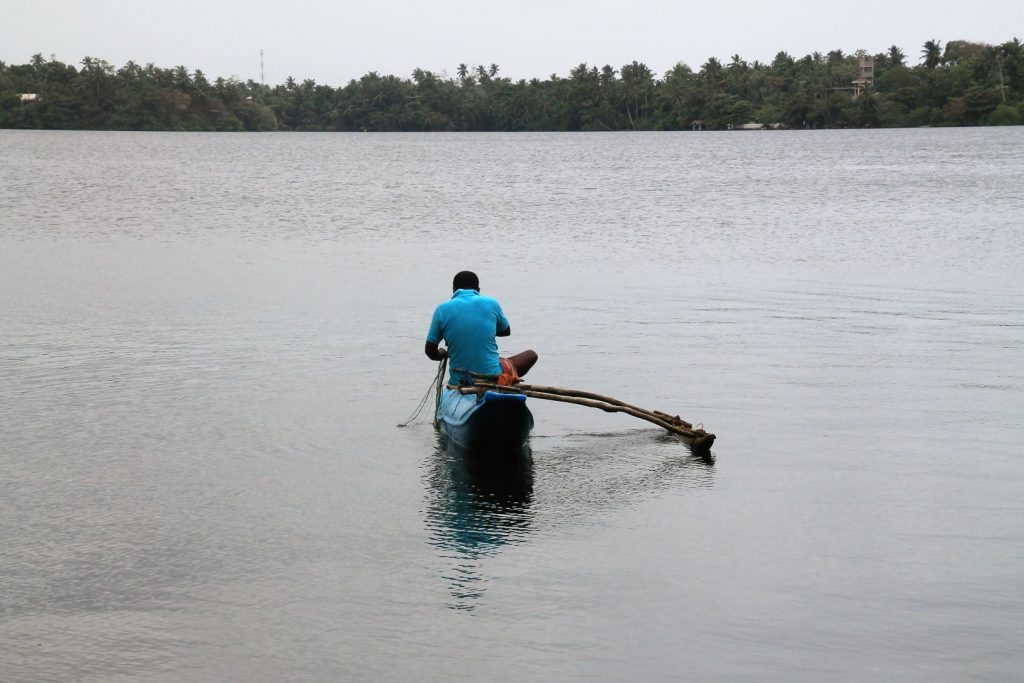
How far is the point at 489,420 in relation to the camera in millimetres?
11875

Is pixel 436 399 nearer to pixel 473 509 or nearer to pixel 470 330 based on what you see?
pixel 470 330

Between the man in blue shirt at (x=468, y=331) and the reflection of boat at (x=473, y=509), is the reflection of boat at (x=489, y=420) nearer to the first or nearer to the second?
the reflection of boat at (x=473, y=509)

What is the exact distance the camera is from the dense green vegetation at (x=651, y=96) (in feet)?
495

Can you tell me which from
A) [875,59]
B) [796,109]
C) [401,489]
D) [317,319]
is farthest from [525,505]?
[875,59]

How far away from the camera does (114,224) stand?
40656 mm

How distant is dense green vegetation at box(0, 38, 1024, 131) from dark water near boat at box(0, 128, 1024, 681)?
435ft

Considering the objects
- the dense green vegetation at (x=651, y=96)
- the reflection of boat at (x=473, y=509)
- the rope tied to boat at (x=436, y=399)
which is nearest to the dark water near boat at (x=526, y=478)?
the reflection of boat at (x=473, y=509)

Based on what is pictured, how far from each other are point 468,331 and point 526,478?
1.70 metres

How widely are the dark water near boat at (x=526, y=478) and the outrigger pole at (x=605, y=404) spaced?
297 mm

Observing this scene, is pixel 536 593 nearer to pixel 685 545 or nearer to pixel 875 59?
pixel 685 545

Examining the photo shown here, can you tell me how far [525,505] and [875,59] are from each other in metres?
185

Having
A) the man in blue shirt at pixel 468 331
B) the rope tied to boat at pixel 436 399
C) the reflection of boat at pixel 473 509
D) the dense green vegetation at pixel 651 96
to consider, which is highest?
the dense green vegetation at pixel 651 96

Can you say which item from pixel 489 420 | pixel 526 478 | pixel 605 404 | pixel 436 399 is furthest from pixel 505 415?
pixel 436 399

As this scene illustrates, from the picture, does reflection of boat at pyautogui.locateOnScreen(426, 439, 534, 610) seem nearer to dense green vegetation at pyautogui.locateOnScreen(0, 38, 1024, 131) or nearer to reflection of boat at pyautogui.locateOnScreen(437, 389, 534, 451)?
reflection of boat at pyautogui.locateOnScreen(437, 389, 534, 451)
